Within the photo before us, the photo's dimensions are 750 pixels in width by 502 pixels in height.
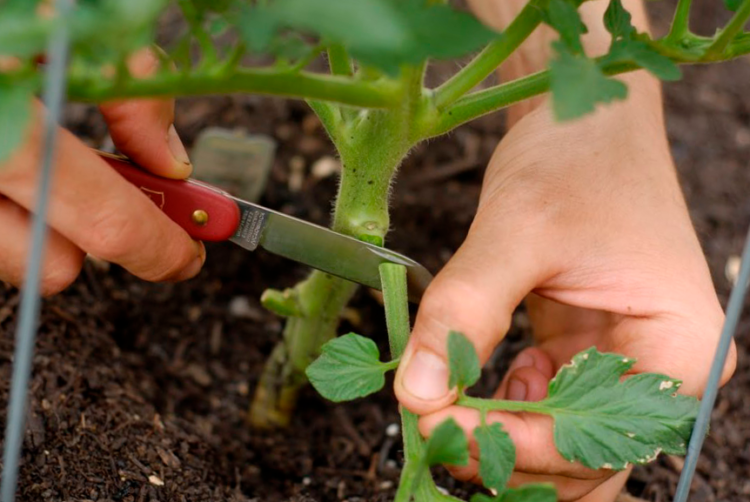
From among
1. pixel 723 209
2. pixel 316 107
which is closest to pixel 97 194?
pixel 316 107

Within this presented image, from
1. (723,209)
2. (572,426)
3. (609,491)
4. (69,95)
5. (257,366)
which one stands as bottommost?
(257,366)

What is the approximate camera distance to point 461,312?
864mm

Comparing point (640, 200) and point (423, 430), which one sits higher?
point (640, 200)

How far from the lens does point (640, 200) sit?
42.9 inches

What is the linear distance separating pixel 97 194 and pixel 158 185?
0.56 feet

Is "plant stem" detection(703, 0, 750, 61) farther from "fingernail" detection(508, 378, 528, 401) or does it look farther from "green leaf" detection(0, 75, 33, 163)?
"green leaf" detection(0, 75, 33, 163)

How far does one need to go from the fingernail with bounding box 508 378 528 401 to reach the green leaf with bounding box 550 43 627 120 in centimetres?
53

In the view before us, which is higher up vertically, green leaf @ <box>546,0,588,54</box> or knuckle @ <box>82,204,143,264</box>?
green leaf @ <box>546,0,588,54</box>

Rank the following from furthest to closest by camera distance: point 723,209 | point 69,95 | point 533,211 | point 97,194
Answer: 1. point 723,209
2. point 533,211
3. point 97,194
4. point 69,95

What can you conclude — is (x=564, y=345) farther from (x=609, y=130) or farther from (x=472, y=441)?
(x=472, y=441)

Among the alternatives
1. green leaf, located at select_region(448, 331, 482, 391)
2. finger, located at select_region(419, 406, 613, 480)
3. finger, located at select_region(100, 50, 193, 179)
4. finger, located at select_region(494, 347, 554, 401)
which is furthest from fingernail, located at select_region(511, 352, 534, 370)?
finger, located at select_region(100, 50, 193, 179)

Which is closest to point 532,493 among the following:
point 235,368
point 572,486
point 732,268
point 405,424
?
point 405,424

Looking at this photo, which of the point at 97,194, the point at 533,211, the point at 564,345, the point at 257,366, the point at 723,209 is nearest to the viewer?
the point at 97,194

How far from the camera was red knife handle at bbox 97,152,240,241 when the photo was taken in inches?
39.6
